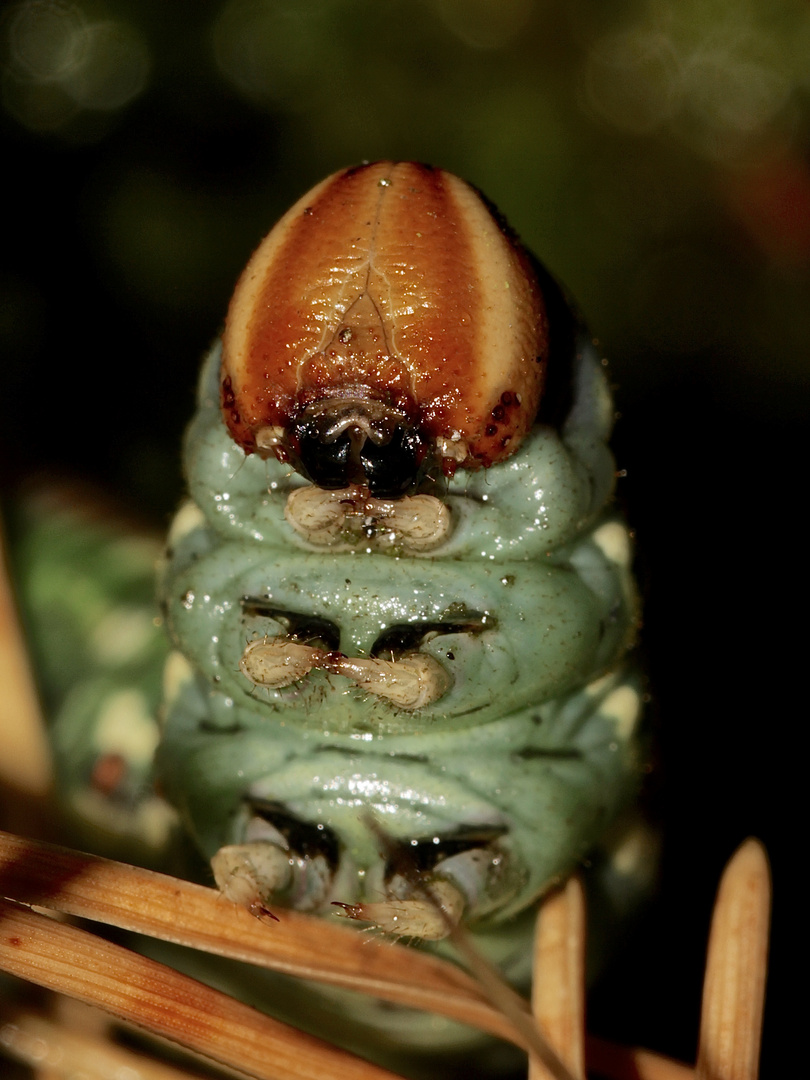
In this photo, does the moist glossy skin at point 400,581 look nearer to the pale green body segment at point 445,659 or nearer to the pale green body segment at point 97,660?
the pale green body segment at point 445,659

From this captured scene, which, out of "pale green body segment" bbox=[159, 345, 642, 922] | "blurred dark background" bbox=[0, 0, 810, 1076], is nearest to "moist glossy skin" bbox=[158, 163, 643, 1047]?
"pale green body segment" bbox=[159, 345, 642, 922]

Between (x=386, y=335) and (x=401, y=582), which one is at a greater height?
(x=386, y=335)

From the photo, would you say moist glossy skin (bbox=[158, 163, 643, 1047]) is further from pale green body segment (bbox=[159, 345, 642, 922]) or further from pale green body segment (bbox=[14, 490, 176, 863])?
pale green body segment (bbox=[14, 490, 176, 863])

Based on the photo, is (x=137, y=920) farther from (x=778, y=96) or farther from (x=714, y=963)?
(x=778, y=96)

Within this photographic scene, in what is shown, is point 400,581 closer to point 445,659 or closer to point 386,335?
point 445,659

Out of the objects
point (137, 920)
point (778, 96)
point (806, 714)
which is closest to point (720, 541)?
point (806, 714)

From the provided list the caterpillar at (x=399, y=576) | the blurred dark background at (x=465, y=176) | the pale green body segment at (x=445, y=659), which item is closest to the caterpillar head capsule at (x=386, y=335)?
the caterpillar at (x=399, y=576)

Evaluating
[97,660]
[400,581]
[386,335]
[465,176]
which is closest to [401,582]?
[400,581]
